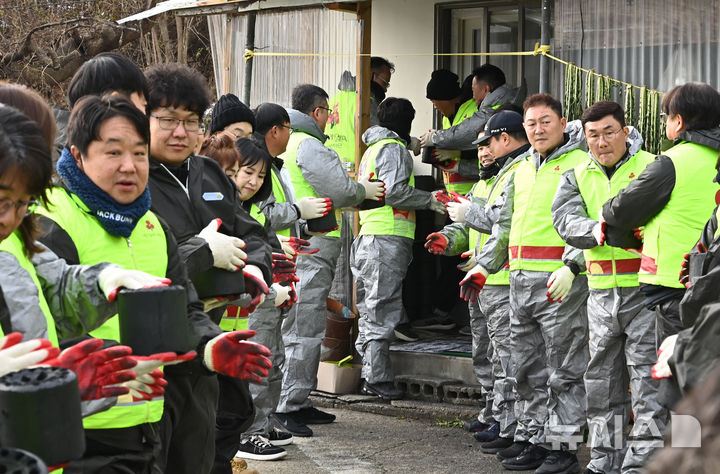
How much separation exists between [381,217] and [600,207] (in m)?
2.47

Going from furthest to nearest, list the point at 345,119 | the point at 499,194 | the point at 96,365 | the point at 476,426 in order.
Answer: the point at 345,119 < the point at 476,426 < the point at 499,194 < the point at 96,365

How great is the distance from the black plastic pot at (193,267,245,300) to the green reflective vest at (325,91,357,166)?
14.9 feet

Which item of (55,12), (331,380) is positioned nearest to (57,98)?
(55,12)

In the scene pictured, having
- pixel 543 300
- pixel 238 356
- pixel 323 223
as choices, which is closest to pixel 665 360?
pixel 238 356

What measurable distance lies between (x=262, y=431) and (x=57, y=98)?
33.3 feet

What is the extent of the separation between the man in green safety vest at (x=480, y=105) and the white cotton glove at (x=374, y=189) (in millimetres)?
1141

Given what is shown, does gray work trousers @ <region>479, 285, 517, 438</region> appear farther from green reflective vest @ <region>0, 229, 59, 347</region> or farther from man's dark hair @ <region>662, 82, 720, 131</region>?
green reflective vest @ <region>0, 229, 59, 347</region>

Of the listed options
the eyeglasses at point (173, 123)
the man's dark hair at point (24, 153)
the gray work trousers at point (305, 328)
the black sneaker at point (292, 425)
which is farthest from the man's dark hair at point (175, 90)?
the black sneaker at point (292, 425)

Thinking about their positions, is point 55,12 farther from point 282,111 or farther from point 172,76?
point 172,76

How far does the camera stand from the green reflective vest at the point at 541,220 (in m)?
6.45

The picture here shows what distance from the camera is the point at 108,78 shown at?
163 inches

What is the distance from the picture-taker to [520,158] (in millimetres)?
6781

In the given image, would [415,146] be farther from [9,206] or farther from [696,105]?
[9,206]

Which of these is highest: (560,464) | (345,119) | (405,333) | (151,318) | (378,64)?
(378,64)
